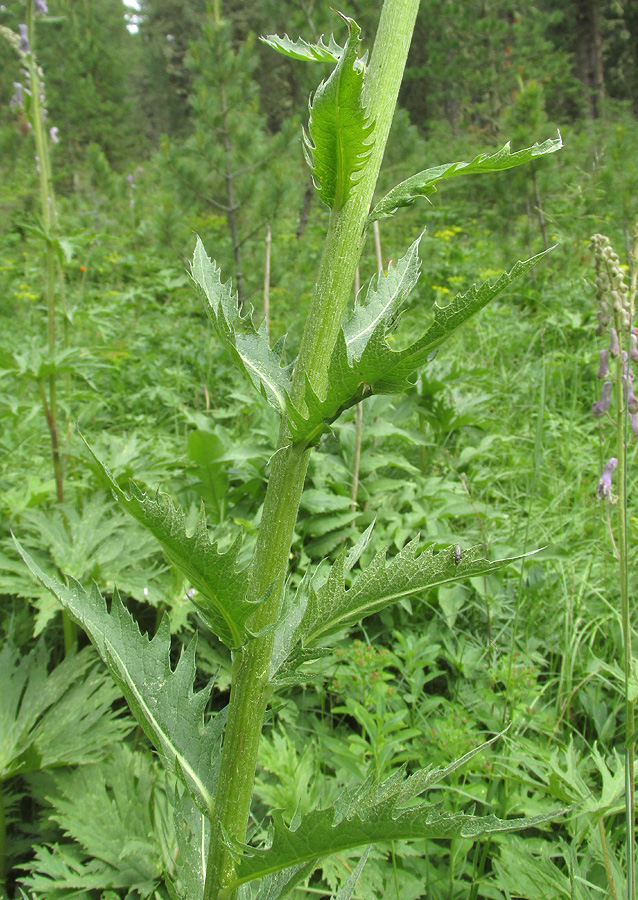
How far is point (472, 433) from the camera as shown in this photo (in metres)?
2.90

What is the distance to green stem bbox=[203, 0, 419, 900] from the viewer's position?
0.62 metres

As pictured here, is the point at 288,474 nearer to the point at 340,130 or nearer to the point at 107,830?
the point at 340,130

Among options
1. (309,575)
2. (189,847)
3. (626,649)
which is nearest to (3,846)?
(189,847)

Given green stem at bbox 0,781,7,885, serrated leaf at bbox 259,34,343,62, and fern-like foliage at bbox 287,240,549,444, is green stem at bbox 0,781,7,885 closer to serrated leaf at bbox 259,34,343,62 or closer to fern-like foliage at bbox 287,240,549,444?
fern-like foliage at bbox 287,240,549,444

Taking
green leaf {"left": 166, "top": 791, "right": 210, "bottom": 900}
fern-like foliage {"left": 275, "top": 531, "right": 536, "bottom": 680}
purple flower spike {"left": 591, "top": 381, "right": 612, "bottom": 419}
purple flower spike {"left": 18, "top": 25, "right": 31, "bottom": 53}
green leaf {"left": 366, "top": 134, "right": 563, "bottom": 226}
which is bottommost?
purple flower spike {"left": 591, "top": 381, "right": 612, "bottom": 419}

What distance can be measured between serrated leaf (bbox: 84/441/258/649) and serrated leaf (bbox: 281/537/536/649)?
0.08m

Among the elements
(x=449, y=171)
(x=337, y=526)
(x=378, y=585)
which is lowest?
(x=337, y=526)

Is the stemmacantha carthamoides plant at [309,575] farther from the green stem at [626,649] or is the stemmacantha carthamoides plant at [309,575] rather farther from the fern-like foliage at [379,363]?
the green stem at [626,649]

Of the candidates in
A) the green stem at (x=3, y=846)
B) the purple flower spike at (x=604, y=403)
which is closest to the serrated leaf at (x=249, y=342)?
the purple flower spike at (x=604, y=403)

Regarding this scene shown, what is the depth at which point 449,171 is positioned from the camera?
23.8 inches

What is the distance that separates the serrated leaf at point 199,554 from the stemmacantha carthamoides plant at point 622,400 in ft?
2.44

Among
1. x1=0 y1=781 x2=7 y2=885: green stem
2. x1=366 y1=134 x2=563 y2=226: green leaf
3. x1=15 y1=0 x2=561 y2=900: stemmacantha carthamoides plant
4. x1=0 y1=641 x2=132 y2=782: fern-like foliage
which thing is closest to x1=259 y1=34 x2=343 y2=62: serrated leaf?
x1=15 y1=0 x2=561 y2=900: stemmacantha carthamoides plant

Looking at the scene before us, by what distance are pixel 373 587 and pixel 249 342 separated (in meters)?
0.32

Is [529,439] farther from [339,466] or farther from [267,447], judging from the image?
[267,447]
